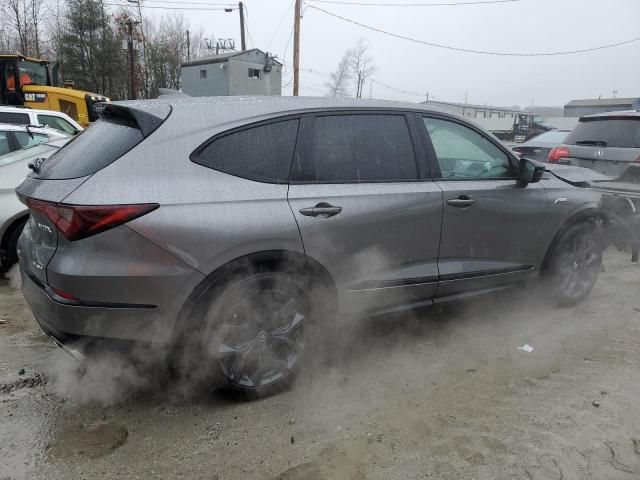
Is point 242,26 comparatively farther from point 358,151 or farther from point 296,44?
point 358,151

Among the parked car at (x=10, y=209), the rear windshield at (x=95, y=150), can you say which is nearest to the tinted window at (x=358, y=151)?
the rear windshield at (x=95, y=150)

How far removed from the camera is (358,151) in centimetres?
300

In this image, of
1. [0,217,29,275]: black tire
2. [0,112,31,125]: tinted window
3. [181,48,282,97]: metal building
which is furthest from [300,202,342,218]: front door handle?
[181,48,282,97]: metal building

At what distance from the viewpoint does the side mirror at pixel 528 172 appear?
11.7ft

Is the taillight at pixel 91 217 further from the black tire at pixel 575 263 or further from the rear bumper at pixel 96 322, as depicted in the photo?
Answer: the black tire at pixel 575 263

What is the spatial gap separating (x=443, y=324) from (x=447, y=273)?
796 millimetres

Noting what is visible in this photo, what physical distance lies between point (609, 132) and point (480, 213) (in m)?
3.83

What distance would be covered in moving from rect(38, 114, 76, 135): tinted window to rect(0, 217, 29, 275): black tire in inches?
243

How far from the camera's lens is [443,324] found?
3.91m

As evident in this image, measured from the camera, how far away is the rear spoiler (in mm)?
2463

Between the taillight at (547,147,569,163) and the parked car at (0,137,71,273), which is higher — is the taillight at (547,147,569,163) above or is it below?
above

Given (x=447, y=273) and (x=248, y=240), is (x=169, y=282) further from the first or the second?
(x=447, y=273)

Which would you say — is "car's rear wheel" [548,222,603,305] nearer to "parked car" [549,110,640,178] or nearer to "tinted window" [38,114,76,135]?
"parked car" [549,110,640,178]

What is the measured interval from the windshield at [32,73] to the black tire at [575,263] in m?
16.0
